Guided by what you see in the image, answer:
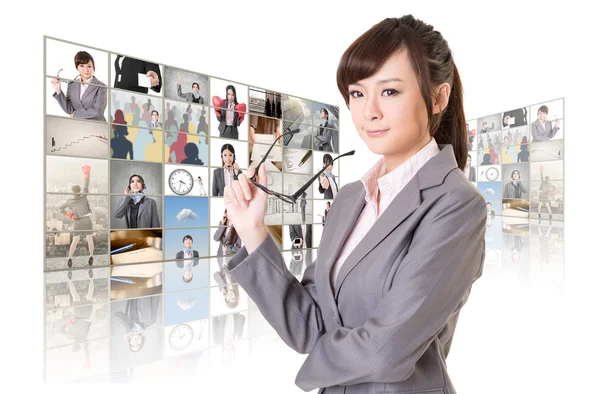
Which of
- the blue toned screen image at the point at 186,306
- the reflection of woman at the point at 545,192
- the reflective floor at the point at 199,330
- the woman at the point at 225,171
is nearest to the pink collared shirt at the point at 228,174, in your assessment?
the woman at the point at 225,171

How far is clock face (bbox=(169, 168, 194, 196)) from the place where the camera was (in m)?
6.58

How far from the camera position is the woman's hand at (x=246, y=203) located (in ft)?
3.11

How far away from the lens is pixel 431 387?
33.4 inches

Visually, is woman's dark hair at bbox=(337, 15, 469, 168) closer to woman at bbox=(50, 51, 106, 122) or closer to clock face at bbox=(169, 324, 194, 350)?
clock face at bbox=(169, 324, 194, 350)

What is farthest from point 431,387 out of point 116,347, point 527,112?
point 527,112

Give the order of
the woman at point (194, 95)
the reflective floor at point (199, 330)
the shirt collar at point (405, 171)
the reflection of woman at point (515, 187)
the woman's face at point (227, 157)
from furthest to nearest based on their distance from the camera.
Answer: the reflection of woman at point (515, 187)
the woman's face at point (227, 157)
the woman at point (194, 95)
the reflective floor at point (199, 330)
the shirt collar at point (405, 171)

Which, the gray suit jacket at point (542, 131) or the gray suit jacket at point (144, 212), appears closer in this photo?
the gray suit jacket at point (144, 212)

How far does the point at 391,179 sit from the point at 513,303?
3.69m

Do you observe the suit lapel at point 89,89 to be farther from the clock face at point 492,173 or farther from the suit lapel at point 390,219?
the clock face at point 492,173

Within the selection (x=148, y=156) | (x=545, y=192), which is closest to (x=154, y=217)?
(x=148, y=156)

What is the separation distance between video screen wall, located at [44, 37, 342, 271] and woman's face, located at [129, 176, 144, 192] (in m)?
0.01

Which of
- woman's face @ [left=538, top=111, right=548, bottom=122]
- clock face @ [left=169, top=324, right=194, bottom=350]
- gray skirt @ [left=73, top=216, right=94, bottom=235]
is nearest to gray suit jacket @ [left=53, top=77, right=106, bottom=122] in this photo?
gray skirt @ [left=73, top=216, right=94, bottom=235]

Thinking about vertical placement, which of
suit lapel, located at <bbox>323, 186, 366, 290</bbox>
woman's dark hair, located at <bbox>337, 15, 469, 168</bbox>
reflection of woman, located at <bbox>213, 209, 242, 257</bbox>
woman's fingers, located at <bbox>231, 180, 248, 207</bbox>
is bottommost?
reflection of woman, located at <bbox>213, 209, 242, 257</bbox>

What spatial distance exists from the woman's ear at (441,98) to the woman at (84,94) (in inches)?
227
